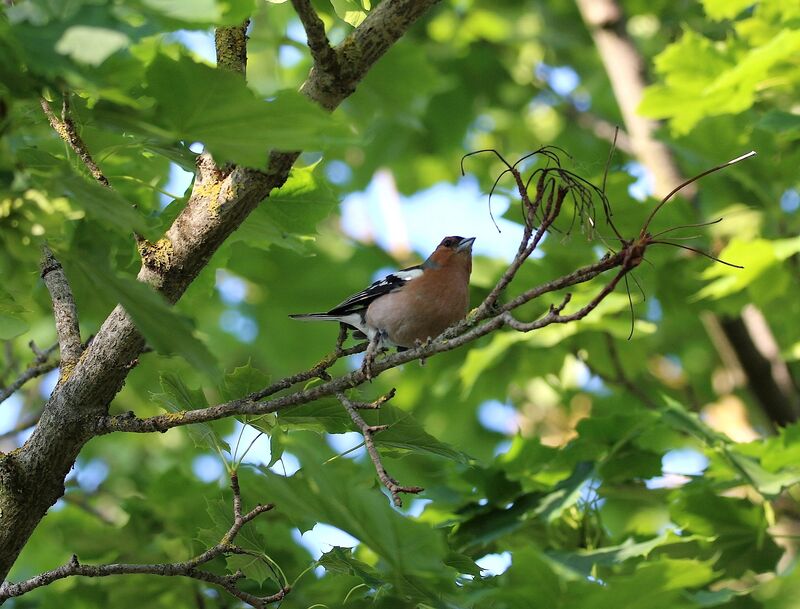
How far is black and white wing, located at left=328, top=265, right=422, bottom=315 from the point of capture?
6.05 m

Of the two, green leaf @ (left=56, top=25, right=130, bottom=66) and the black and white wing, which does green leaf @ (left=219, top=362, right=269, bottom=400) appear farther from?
the black and white wing

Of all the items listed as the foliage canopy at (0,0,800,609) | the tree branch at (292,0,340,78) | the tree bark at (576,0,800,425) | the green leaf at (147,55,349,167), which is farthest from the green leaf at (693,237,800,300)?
the green leaf at (147,55,349,167)

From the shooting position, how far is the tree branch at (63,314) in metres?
3.62

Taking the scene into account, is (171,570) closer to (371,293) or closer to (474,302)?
(371,293)

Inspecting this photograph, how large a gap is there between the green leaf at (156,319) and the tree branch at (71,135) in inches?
32.3

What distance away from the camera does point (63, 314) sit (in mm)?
3738

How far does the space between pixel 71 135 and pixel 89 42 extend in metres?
1.05

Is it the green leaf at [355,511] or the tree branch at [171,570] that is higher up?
the tree branch at [171,570]

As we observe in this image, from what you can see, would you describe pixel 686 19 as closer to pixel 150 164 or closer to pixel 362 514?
pixel 150 164

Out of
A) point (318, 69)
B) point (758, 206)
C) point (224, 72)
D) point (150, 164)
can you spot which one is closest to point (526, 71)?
point (758, 206)

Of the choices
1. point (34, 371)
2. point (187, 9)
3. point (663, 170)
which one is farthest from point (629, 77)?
point (187, 9)

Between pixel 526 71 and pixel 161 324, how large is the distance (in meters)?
9.60

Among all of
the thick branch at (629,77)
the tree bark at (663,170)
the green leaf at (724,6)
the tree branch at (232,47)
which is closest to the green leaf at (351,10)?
the tree branch at (232,47)

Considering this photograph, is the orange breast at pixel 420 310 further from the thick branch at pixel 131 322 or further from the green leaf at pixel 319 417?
the thick branch at pixel 131 322
